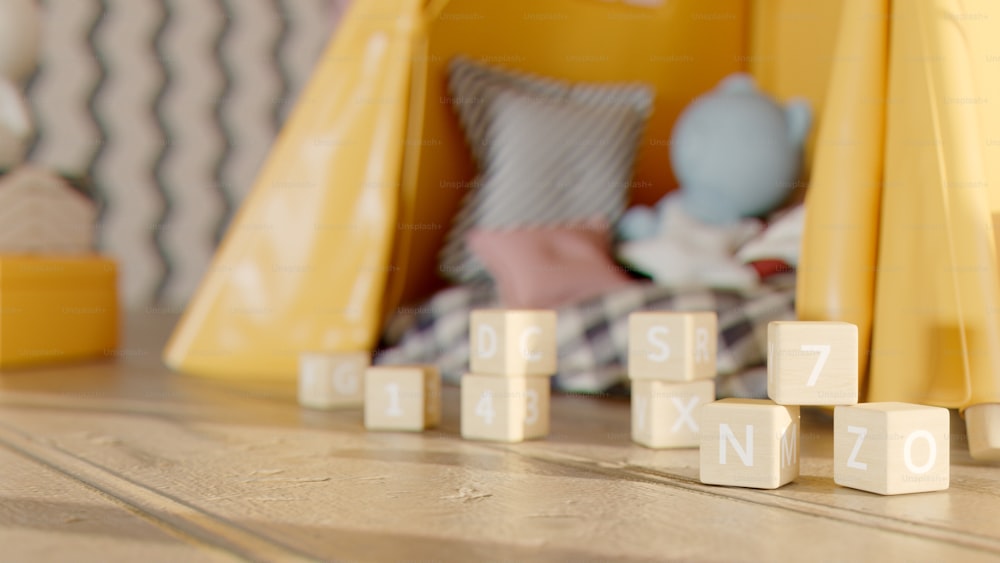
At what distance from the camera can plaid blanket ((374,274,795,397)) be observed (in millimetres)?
1309

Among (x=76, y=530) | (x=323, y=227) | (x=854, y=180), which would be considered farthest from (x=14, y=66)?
(x=854, y=180)

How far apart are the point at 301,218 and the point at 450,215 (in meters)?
0.30

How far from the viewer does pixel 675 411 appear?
0.99 m

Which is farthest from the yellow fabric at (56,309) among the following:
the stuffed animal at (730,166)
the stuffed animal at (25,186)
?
the stuffed animal at (730,166)

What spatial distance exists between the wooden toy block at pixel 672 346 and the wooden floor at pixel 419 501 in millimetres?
84

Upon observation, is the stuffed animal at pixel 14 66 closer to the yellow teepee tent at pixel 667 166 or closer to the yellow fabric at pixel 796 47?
the yellow teepee tent at pixel 667 166

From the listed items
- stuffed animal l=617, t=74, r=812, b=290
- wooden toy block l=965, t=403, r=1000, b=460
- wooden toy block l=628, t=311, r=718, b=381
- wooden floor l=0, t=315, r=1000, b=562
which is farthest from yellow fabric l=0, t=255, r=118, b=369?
wooden toy block l=965, t=403, r=1000, b=460

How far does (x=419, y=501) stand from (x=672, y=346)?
0.34 metres

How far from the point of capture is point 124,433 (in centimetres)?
108

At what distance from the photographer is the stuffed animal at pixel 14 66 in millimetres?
1828

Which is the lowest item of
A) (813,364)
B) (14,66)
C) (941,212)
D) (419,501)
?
(419,501)

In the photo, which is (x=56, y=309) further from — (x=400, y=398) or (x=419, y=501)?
(x=419, y=501)

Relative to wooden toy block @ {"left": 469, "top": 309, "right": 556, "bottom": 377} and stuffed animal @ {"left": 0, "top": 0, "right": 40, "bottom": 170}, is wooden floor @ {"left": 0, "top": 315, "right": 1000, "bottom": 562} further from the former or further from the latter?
stuffed animal @ {"left": 0, "top": 0, "right": 40, "bottom": 170}

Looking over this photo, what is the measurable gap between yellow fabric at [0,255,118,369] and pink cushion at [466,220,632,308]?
0.85 m
